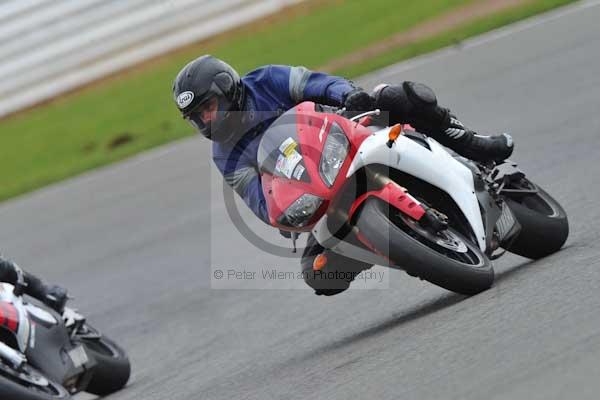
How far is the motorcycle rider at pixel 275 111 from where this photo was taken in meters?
6.15

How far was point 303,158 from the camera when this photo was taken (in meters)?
5.78

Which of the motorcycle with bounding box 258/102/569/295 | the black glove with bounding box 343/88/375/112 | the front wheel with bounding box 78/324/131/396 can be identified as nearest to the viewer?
the motorcycle with bounding box 258/102/569/295

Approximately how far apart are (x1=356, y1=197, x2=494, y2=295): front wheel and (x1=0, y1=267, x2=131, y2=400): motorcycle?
1.83m

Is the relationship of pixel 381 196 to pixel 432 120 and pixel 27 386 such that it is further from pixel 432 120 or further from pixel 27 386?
pixel 27 386

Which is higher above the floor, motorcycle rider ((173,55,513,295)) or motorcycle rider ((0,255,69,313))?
motorcycle rider ((173,55,513,295))

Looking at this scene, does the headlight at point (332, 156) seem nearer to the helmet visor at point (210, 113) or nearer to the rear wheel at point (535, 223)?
the helmet visor at point (210, 113)

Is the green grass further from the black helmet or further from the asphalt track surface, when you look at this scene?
the black helmet

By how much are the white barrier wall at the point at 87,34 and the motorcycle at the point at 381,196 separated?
11.3 m

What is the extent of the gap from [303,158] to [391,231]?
1.83ft

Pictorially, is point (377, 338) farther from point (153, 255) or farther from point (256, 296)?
point (153, 255)

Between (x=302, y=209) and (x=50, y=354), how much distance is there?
1733 mm

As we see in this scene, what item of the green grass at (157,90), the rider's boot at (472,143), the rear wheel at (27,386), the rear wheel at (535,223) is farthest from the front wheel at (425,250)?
the green grass at (157,90)

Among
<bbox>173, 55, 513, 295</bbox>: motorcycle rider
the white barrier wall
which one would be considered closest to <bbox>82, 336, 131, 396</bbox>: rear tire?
<bbox>173, 55, 513, 295</bbox>: motorcycle rider

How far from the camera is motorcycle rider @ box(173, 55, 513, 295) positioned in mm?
6148
